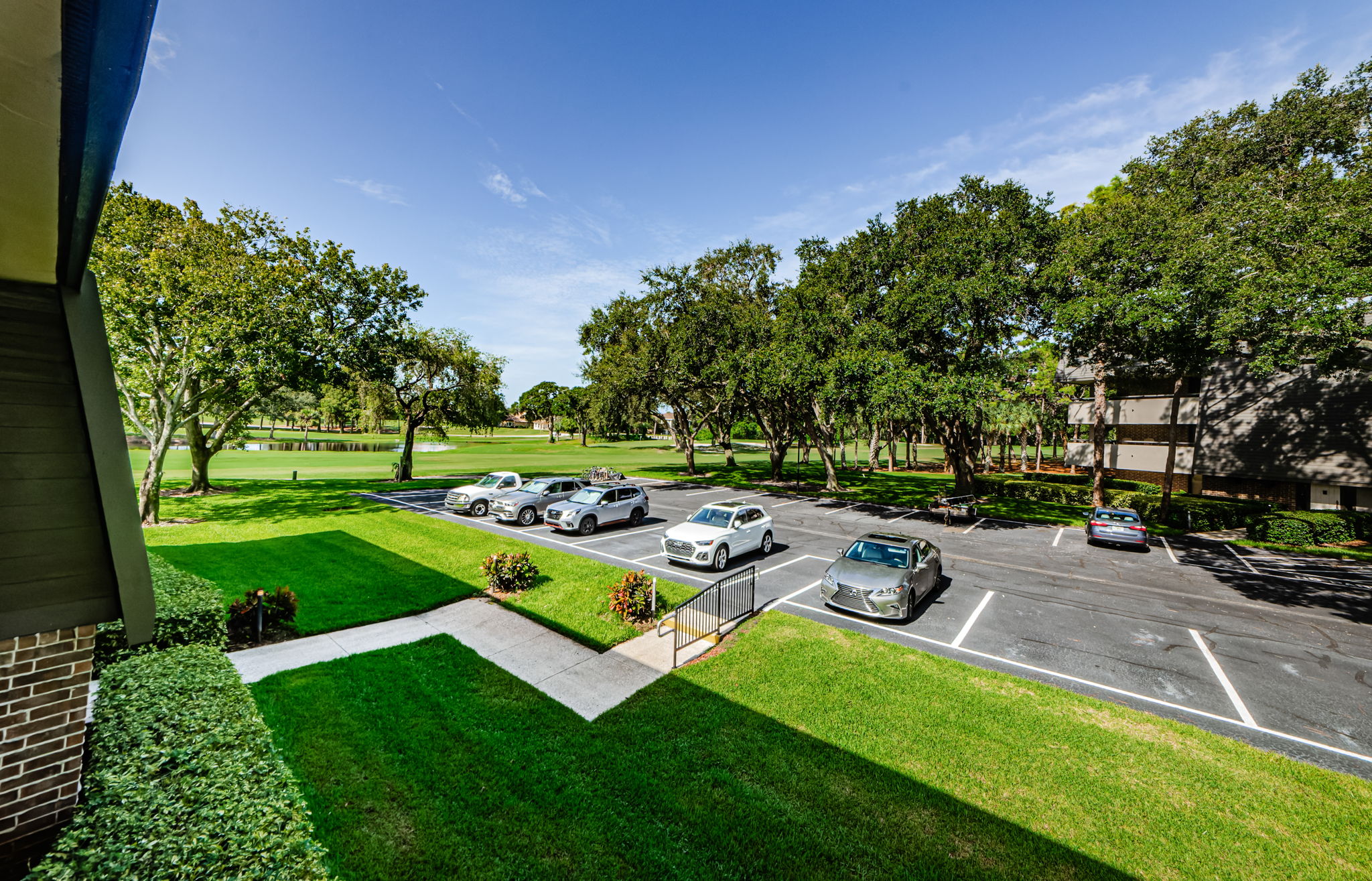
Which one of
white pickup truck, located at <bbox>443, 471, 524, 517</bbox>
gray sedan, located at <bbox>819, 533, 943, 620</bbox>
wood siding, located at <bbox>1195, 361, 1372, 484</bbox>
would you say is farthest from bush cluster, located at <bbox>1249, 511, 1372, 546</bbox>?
white pickup truck, located at <bbox>443, 471, 524, 517</bbox>

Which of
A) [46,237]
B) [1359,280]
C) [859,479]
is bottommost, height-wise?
[859,479]

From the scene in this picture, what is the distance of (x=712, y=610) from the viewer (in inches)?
447

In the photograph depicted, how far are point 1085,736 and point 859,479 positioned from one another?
115ft

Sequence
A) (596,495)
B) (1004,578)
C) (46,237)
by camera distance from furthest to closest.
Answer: (596,495), (1004,578), (46,237)

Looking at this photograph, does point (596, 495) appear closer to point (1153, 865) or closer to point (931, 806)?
point (931, 806)

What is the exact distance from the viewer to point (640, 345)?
123 ft

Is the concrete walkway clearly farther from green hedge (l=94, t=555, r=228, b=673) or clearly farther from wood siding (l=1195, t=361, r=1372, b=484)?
wood siding (l=1195, t=361, r=1372, b=484)

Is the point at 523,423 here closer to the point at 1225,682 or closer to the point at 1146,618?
the point at 1146,618

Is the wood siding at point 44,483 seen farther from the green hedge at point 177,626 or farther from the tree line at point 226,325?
the tree line at point 226,325

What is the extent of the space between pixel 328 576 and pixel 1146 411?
1802 inches

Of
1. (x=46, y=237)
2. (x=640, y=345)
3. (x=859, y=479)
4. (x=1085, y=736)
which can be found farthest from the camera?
(x=859, y=479)

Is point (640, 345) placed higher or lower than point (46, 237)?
higher

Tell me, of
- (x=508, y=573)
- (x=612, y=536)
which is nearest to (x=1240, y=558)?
(x=612, y=536)

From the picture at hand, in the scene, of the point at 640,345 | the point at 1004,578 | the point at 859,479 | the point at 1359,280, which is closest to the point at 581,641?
the point at 1004,578
